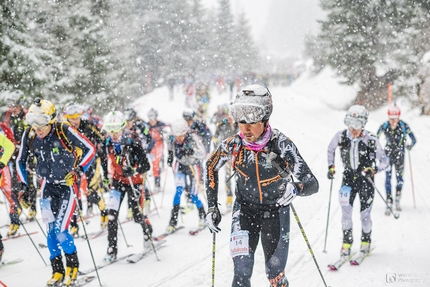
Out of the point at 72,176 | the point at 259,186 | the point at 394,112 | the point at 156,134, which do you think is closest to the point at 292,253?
the point at 259,186

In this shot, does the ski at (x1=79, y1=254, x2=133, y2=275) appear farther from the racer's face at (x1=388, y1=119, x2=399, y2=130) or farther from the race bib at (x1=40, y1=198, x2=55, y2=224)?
the racer's face at (x1=388, y1=119, x2=399, y2=130)

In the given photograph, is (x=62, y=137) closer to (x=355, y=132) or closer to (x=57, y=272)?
(x=57, y=272)

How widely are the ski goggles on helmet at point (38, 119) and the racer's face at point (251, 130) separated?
2.97 metres

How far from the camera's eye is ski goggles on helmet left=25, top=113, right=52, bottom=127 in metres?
5.61

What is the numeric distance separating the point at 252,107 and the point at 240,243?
1.49 meters

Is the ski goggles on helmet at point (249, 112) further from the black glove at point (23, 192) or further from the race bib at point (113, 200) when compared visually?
the race bib at point (113, 200)

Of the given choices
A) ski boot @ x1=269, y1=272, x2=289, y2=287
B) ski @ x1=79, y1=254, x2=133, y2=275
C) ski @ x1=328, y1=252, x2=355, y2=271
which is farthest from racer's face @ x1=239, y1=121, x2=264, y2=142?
ski @ x1=79, y1=254, x2=133, y2=275

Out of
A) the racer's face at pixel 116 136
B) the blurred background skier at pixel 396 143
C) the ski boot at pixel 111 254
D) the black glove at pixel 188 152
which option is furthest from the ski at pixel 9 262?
the blurred background skier at pixel 396 143

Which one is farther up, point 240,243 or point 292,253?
point 240,243

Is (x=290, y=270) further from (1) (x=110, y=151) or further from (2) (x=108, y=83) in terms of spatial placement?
(2) (x=108, y=83)

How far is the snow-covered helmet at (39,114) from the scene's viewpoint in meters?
5.62

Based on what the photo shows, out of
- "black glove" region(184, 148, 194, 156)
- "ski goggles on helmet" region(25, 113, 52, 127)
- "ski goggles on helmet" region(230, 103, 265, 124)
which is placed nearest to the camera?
"ski goggles on helmet" region(230, 103, 265, 124)

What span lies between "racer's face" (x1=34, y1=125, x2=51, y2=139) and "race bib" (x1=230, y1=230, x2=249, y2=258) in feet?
10.2

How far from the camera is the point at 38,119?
18.5 feet
